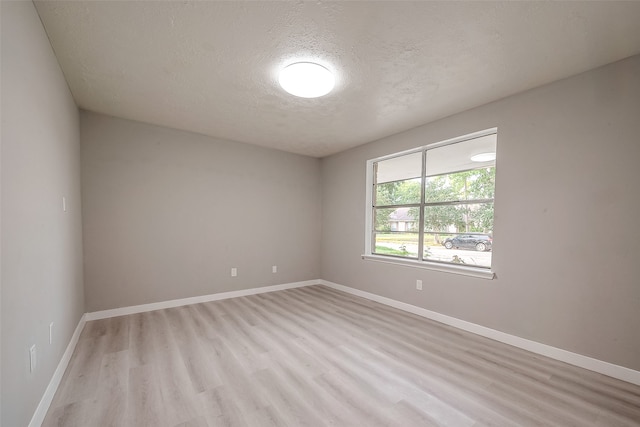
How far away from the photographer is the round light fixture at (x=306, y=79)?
2.12 m

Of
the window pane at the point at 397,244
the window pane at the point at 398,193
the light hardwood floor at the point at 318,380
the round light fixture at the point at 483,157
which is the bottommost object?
the light hardwood floor at the point at 318,380

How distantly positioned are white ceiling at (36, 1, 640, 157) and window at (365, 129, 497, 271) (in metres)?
0.61

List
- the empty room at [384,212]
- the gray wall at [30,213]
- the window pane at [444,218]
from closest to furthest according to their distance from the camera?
the gray wall at [30,213]
the empty room at [384,212]
the window pane at [444,218]

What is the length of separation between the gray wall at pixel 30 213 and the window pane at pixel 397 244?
3735mm

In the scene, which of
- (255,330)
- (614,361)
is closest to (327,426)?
(255,330)

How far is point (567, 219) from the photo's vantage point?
2316 mm

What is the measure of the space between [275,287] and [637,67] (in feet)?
15.9

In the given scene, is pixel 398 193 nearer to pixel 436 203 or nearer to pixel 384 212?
pixel 384 212

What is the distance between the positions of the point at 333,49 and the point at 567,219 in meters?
2.50

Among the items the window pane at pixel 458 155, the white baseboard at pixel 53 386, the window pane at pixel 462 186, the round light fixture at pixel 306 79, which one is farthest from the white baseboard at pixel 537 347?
the white baseboard at pixel 53 386

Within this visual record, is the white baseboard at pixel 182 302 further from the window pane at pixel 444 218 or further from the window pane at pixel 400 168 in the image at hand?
the window pane at pixel 444 218

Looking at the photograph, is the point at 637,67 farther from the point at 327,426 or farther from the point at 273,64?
the point at 327,426

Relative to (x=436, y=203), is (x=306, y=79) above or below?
above

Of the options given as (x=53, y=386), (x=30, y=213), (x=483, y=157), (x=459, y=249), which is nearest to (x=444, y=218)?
(x=459, y=249)
